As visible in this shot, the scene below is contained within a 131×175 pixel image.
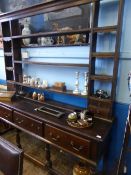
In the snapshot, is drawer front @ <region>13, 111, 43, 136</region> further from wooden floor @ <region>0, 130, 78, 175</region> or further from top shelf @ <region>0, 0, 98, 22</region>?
top shelf @ <region>0, 0, 98, 22</region>

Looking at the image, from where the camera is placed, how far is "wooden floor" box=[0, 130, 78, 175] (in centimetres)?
197

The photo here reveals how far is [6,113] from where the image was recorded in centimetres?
203

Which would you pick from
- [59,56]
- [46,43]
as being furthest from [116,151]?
[46,43]

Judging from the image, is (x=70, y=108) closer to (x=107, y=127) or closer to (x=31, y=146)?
(x=107, y=127)

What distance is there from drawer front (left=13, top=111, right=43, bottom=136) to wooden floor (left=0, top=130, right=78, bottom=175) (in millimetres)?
612

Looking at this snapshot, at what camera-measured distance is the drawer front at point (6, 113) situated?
78.2 inches

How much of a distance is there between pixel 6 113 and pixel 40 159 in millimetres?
835

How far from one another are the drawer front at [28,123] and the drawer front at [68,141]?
11 centimetres

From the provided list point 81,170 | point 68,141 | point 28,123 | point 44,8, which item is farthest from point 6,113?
point 44,8

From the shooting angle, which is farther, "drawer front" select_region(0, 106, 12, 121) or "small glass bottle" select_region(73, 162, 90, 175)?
"drawer front" select_region(0, 106, 12, 121)

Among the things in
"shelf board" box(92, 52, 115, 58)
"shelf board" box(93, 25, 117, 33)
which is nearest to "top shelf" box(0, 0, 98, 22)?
"shelf board" box(93, 25, 117, 33)

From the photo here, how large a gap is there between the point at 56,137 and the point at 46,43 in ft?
3.95

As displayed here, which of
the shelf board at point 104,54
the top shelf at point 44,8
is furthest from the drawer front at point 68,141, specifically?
the top shelf at point 44,8

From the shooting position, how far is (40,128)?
1669 millimetres
